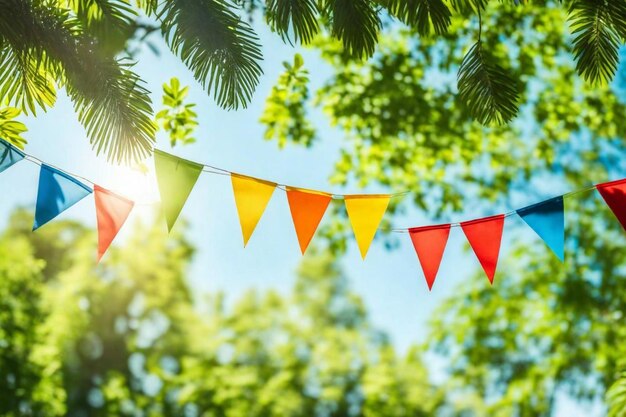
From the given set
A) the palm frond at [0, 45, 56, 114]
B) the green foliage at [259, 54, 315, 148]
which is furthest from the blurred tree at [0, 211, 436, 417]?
the palm frond at [0, 45, 56, 114]

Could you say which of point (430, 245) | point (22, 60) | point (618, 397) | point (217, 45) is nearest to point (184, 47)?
point (217, 45)

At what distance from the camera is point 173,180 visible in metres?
3.00

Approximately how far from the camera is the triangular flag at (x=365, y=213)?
333 centimetres

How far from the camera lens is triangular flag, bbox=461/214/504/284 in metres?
3.34

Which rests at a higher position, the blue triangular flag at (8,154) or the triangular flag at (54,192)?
the blue triangular flag at (8,154)

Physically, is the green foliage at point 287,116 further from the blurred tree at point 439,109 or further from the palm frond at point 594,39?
the palm frond at point 594,39

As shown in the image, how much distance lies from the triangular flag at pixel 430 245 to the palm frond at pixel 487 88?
3.83ft

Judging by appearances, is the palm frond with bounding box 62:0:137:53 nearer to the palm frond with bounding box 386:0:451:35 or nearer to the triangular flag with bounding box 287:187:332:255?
the palm frond with bounding box 386:0:451:35

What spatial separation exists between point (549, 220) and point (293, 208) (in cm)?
134

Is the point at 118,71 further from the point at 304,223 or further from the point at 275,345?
the point at 275,345

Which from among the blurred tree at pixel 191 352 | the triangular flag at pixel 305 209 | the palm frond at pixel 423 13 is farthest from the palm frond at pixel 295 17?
the blurred tree at pixel 191 352

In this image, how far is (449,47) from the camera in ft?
19.9

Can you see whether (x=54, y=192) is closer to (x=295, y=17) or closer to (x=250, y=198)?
(x=250, y=198)

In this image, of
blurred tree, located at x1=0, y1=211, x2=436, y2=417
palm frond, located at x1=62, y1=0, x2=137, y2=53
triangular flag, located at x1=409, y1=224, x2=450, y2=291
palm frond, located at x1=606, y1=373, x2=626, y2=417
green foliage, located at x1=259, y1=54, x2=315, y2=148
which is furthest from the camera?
blurred tree, located at x1=0, y1=211, x2=436, y2=417
